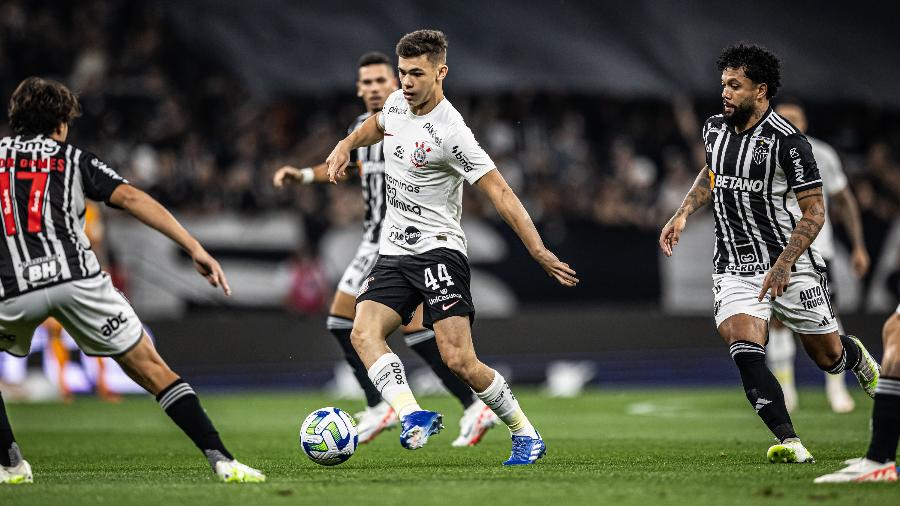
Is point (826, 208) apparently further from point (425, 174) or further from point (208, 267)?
point (208, 267)

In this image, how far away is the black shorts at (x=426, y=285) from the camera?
7.48m

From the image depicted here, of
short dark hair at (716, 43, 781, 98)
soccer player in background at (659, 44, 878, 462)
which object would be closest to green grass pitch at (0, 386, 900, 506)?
soccer player in background at (659, 44, 878, 462)

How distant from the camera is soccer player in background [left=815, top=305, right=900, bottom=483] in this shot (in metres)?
6.10

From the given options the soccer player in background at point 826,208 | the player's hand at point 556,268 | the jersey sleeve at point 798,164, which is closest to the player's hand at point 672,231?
the jersey sleeve at point 798,164

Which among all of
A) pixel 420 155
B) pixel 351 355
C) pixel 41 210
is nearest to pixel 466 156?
pixel 420 155

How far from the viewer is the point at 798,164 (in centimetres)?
755

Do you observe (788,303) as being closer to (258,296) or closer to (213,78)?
(258,296)

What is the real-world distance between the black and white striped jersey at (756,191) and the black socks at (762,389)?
0.54m

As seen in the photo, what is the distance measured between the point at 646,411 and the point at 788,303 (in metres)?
5.61

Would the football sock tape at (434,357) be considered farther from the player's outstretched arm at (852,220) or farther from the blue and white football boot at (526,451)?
the player's outstretched arm at (852,220)

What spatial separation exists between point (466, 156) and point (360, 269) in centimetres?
274

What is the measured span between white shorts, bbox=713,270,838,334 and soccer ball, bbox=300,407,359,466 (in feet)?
8.26

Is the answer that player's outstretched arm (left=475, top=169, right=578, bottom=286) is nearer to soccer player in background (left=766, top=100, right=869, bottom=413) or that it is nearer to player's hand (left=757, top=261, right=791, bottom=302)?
player's hand (left=757, top=261, right=791, bottom=302)

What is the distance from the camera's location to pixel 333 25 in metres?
17.1
